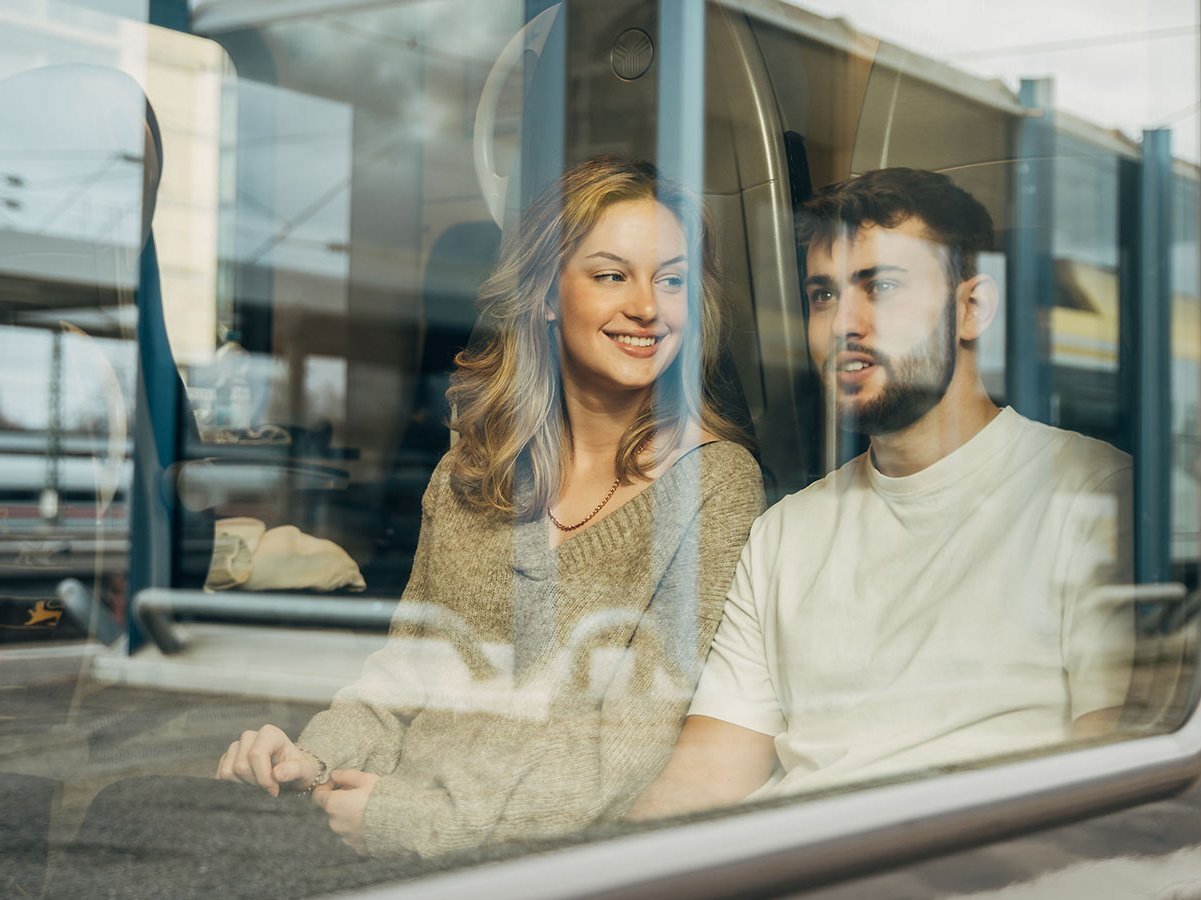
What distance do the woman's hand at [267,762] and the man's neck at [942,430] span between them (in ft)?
2.15

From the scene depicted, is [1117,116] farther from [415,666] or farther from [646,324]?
[415,666]

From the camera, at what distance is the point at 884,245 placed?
4.58 feet

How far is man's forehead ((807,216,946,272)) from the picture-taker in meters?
1.39

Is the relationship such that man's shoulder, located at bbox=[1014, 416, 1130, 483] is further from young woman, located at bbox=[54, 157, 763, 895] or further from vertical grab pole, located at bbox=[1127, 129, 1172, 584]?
young woman, located at bbox=[54, 157, 763, 895]

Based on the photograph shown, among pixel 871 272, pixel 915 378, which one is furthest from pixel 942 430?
pixel 871 272

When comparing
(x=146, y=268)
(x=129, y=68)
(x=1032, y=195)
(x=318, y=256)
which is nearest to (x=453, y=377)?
(x=146, y=268)

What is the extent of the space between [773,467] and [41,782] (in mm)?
771

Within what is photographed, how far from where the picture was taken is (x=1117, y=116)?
145 centimetres

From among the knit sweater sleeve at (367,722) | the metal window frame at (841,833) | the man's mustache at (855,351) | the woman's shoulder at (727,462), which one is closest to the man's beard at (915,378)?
the man's mustache at (855,351)

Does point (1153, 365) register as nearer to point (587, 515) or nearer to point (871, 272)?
point (871, 272)

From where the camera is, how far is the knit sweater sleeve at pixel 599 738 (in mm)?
1115

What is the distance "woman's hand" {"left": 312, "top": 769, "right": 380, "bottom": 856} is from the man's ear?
74cm

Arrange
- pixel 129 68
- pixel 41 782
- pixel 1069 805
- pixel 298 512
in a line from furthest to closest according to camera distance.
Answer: pixel 298 512 < pixel 129 68 < pixel 1069 805 < pixel 41 782

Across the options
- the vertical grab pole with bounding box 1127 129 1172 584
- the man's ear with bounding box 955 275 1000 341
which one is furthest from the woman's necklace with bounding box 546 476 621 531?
the vertical grab pole with bounding box 1127 129 1172 584
